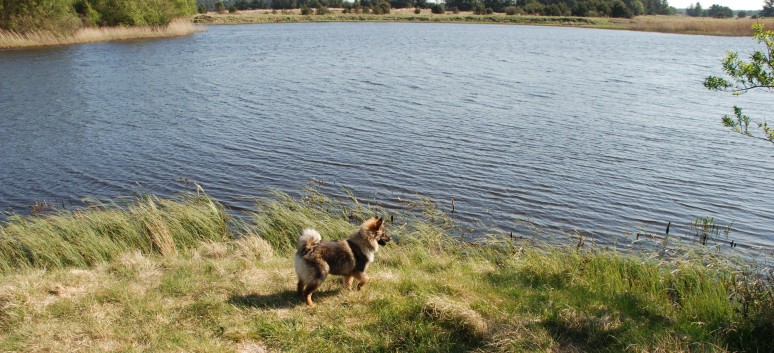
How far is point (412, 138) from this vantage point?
20.6 metres

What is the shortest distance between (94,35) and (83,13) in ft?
19.1

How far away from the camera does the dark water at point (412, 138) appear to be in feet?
47.8

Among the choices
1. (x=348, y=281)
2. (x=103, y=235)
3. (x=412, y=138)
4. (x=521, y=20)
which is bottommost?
(x=412, y=138)

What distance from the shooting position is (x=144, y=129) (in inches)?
874

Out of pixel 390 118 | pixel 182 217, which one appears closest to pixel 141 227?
pixel 182 217

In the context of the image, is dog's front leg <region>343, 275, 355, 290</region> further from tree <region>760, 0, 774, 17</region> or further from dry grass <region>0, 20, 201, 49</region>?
tree <region>760, 0, 774, 17</region>

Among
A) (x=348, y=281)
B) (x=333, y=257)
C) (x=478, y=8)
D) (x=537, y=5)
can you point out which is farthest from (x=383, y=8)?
(x=333, y=257)

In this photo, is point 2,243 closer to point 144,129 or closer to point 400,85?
point 144,129

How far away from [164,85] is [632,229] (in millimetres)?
28436

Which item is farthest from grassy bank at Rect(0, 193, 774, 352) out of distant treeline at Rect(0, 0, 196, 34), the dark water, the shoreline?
distant treeline at Rect(0, 0, 196, 34)

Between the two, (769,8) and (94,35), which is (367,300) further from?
(769,8)

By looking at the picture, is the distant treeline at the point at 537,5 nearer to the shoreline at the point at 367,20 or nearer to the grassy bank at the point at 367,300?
the shoreline at the point at 367,20

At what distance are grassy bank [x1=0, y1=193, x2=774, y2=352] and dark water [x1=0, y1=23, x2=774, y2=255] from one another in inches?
150

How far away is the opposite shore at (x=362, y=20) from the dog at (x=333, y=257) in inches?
2024
